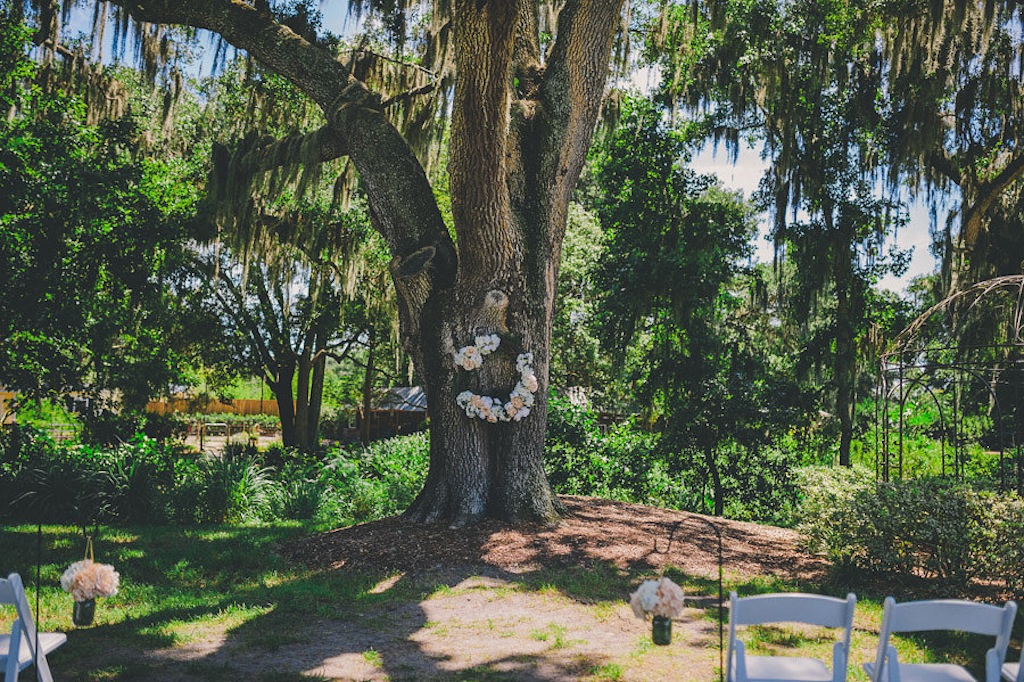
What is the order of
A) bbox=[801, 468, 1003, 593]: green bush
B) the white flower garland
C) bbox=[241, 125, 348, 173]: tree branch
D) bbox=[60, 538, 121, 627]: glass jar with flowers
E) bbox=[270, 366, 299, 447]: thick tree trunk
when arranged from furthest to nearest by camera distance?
1. bbox=[270, 366, 299, 447]: thick tree trunk
2. bbox=[241, 125, 348, 173]: tree branch
3. the white flower garland
4. bbox=[801, 468, 1003, 593]: green bush
5. bbox=[60, 538, 121, 627]: glass jar with flowers

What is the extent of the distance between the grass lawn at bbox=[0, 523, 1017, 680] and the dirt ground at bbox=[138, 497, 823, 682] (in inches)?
0.7

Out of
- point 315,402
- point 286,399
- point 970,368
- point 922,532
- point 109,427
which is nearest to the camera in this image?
point 922,532

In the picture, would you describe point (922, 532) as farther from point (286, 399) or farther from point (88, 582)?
point (286, 399)

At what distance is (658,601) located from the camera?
11.2 ft

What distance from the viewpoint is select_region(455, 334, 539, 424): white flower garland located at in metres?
7.43

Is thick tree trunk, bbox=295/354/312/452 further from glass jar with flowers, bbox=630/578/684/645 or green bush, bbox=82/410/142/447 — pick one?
glass jar with flowers, bbox=630/578/684/645

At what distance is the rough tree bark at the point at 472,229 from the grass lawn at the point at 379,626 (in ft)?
4.72

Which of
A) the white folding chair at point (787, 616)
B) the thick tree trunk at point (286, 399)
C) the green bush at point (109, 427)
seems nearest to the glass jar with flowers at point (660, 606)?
the white folding chair at point (787, 616)

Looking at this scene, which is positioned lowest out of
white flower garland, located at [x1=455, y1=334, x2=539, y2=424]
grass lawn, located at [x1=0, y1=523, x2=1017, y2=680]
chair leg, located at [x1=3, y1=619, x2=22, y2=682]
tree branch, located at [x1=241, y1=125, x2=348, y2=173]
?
grass lawn, located at [x1=0, y1=523, x2=1017, y2=680]

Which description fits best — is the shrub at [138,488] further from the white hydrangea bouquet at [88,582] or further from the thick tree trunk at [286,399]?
the thick tree trunk at [286,399]

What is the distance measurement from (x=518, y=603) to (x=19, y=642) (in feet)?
10.7

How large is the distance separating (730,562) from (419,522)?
2.94m

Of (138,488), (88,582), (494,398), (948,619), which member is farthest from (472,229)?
→ (138,488)

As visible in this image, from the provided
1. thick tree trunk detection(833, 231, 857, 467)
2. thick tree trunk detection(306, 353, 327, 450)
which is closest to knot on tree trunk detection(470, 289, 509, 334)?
thick tree trunk detection(833, 231, 857, 467)
